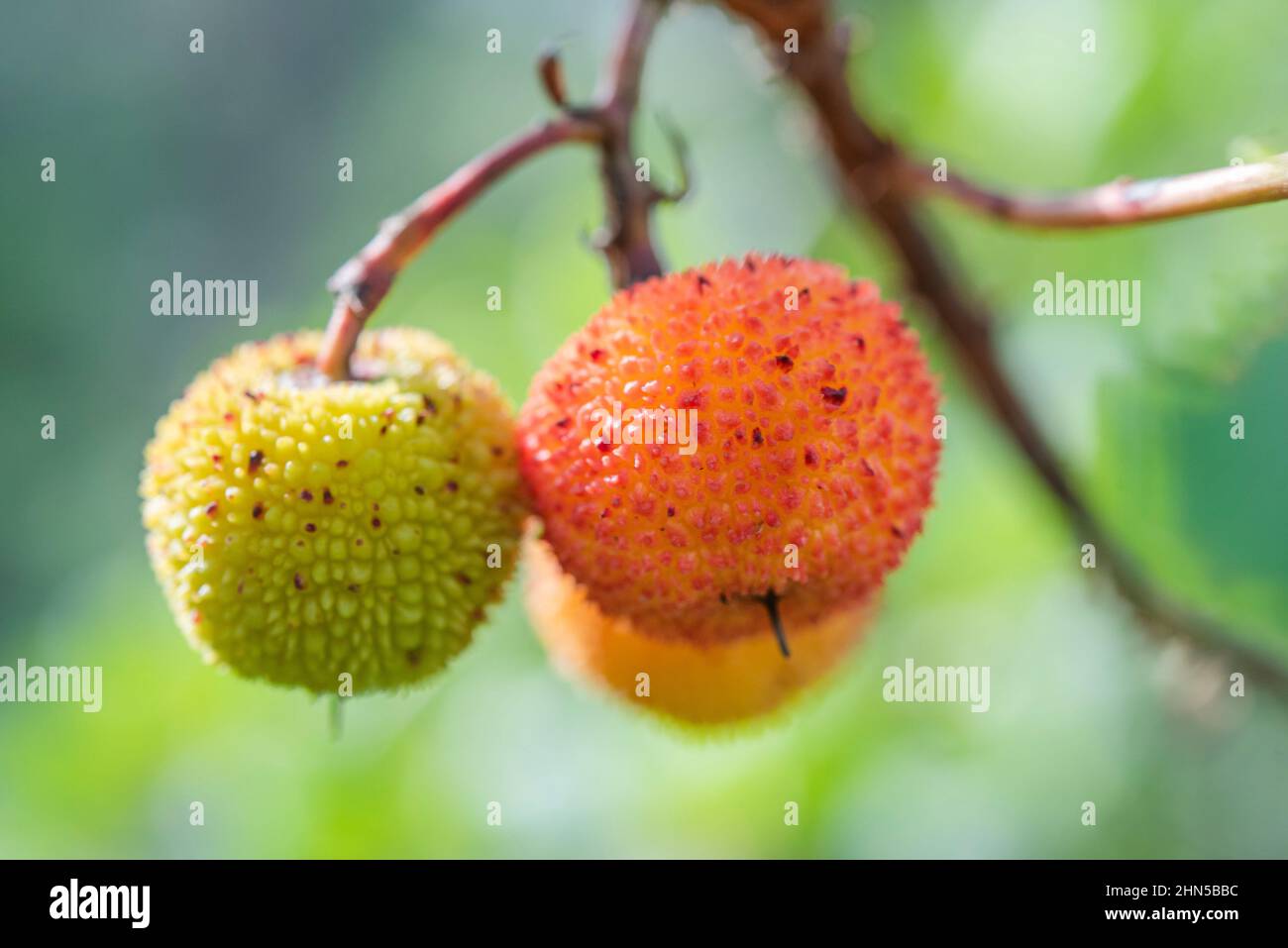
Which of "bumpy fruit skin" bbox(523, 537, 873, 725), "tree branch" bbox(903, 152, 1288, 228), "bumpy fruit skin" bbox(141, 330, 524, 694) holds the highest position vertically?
"tree branch" bbox(903, 152, 1288, 228)

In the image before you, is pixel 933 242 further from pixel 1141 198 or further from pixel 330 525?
pixel 330 525

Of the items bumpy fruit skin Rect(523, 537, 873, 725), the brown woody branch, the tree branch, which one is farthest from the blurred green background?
the tree branch

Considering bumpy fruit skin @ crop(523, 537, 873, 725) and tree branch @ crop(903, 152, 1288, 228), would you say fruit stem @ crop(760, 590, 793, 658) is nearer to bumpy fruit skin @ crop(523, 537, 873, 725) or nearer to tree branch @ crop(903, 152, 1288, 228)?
bumpy fruit skin @ crop(523, 537, 873, 725)

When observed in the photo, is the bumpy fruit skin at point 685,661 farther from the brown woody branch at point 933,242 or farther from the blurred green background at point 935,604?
the brown woody branch at point 933,242

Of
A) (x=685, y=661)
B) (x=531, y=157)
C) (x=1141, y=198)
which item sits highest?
(x=531, y=157)

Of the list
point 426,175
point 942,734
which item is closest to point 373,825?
point 942,734

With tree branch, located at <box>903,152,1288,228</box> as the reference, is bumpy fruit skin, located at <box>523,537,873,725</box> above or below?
below

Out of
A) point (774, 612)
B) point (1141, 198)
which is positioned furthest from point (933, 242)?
point (774, 612)
